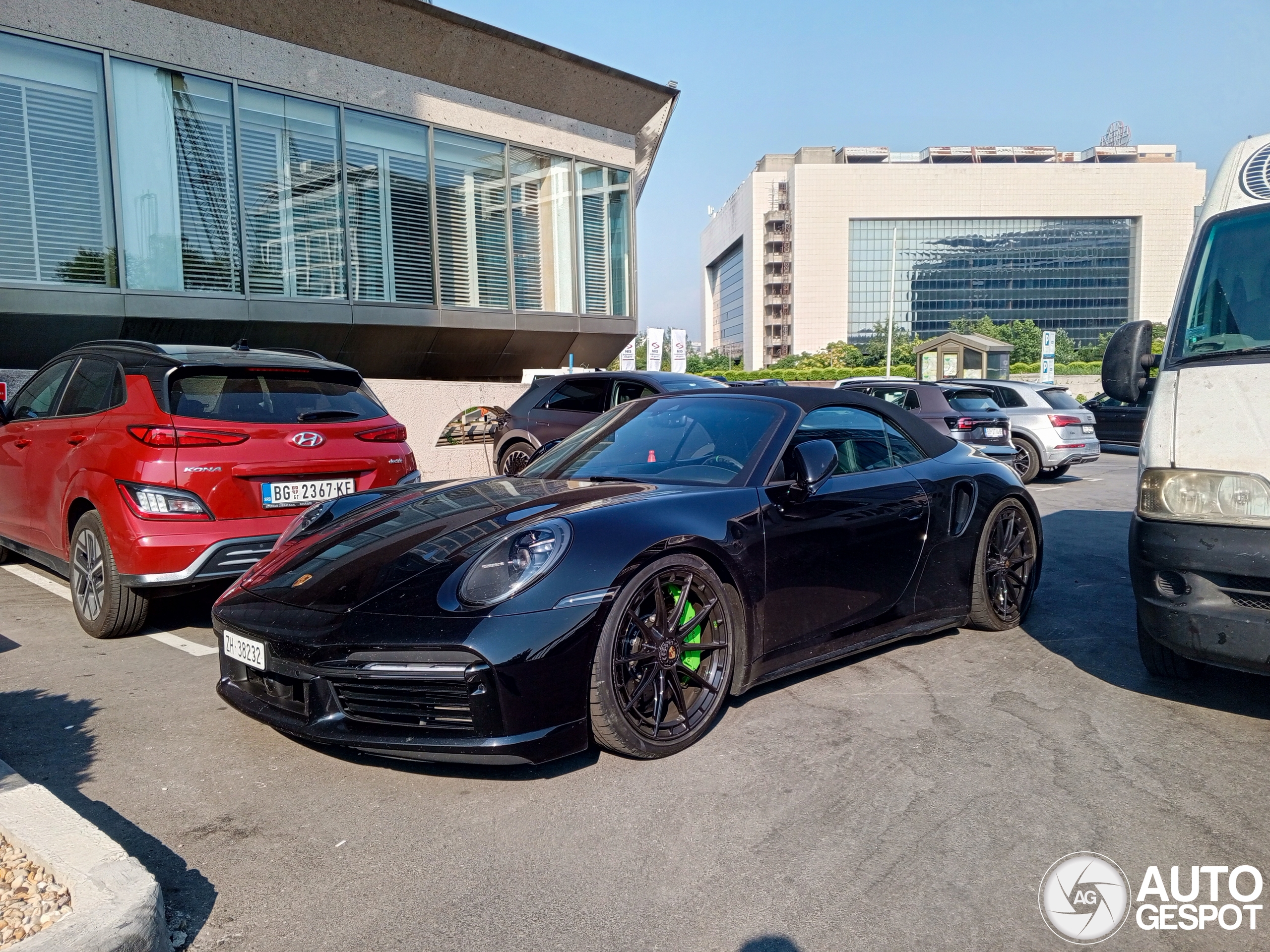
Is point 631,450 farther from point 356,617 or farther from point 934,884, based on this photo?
point 934,884

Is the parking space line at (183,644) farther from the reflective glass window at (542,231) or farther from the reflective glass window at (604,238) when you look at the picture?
the reflective glass window at (604,238)

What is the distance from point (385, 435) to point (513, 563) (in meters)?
2.89

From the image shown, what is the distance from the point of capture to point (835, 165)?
361 feet

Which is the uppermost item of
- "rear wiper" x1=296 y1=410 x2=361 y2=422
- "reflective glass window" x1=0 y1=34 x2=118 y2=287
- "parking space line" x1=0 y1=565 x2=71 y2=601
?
"reflective glass window" x1=0 y1=34 x2=118 y2=287

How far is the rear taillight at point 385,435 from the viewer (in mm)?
5711

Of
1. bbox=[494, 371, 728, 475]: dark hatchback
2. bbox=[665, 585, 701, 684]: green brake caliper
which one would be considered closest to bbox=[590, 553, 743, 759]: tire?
bbox=[665, 585, 701, 684]: green brake caliper

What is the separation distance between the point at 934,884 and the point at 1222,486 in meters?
2.09

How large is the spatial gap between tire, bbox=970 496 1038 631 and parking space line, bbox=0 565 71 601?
18.7 ft

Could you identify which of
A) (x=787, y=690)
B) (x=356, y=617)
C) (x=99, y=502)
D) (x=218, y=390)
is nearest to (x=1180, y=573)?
(x=787, y=690)

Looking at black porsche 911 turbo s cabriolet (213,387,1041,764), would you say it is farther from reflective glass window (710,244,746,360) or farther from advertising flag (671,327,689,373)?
reflective glass window (710,244,746,360)

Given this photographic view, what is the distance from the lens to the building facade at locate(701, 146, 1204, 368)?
10962 centimetres

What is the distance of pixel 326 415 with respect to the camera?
18.3 ft

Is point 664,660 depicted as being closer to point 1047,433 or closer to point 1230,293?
point 1230,293

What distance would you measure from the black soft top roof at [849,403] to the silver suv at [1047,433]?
955 centimetres
